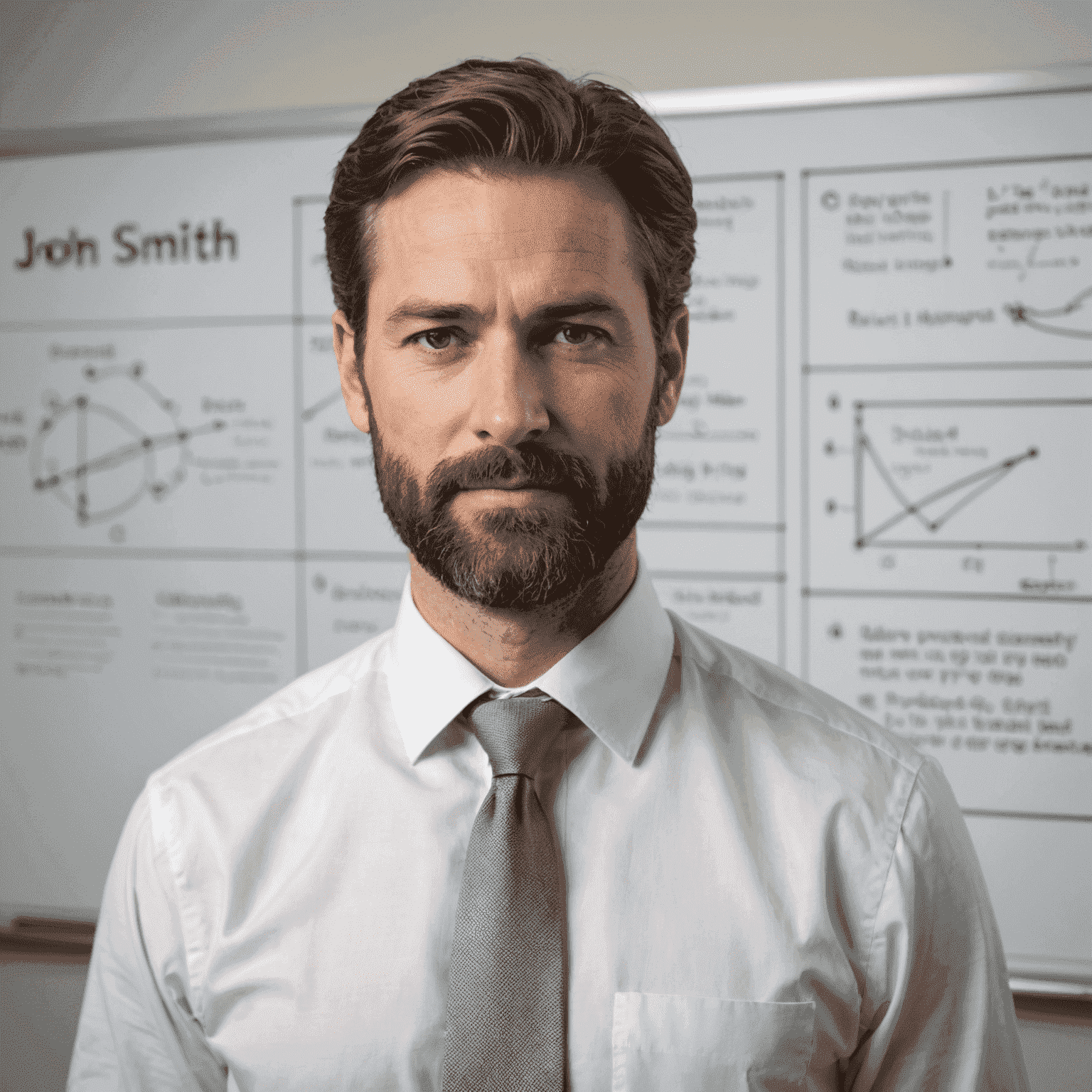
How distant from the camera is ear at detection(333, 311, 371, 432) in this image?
845 millimetres

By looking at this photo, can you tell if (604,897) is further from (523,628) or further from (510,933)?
(523,628)

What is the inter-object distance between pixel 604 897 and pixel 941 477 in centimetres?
79

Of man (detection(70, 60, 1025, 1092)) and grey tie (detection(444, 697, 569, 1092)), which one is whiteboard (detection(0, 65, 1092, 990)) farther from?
grey tie (detection(444, 697, 569, 1092))

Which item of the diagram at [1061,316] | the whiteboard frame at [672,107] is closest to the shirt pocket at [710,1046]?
the diagram at [1061,316]

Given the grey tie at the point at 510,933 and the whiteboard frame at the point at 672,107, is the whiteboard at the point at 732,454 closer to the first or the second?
the whiteboard frame at the point at 672,107

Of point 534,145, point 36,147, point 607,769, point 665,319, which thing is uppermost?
point 36,147

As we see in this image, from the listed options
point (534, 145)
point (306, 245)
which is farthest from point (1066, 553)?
point (306, 245)

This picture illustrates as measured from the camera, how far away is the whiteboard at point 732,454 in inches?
50.1

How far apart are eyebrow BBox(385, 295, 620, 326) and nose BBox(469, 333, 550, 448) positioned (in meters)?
0.03

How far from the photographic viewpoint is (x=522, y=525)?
28.6 inches

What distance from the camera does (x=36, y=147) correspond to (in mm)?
1537

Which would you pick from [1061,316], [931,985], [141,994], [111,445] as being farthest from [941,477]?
[111,445]

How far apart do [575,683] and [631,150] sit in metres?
0.39

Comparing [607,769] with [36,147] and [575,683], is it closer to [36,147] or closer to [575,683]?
[575,683]
